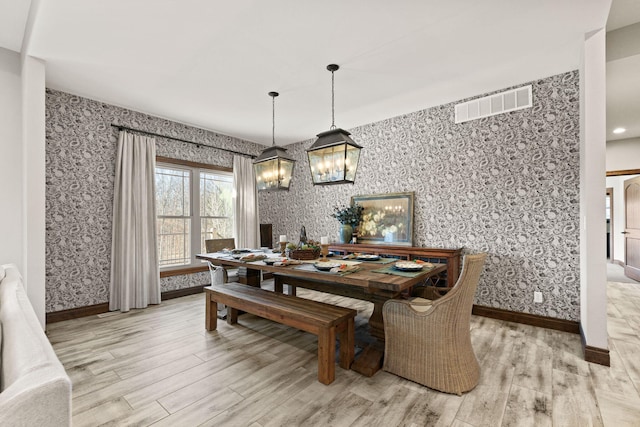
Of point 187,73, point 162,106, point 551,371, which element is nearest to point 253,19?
point 187,73

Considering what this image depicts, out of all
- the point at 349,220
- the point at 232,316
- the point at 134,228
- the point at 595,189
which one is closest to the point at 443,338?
the point at 595,189

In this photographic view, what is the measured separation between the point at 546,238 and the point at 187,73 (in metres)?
4.30

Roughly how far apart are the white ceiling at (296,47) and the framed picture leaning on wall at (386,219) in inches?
53.8

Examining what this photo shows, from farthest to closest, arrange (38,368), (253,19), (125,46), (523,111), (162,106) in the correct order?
(162,106)
(523,111)
(125,46)
(253,19)
(38,368)

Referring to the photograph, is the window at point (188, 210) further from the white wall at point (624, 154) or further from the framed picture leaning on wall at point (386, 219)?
the white wall at point (624, 154)

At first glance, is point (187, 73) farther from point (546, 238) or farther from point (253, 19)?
point (546, 238)

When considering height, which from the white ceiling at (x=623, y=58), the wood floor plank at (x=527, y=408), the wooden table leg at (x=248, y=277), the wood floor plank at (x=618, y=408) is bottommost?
the wood floor plank at (x=618, y=408)

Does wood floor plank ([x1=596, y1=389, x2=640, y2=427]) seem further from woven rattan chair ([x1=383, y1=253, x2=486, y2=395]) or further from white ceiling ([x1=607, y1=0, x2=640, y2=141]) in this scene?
white ceiling ([x1=607, y1=0, x2=640, y2=141])

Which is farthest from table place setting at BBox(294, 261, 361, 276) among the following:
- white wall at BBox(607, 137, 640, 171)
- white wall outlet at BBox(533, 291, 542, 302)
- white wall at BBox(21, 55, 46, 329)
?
white wall at BBox(607, 137, 640, 171)

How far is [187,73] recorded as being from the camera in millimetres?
3172

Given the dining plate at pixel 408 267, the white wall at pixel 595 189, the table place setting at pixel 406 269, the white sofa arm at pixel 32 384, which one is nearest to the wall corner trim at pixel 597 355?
the white wall at pixel 595 189

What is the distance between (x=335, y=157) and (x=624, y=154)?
627 centimetres

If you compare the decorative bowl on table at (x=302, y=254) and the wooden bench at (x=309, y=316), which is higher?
the decorative bowl on table at (x=302, y=254)

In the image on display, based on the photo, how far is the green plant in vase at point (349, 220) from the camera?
4.57 m
